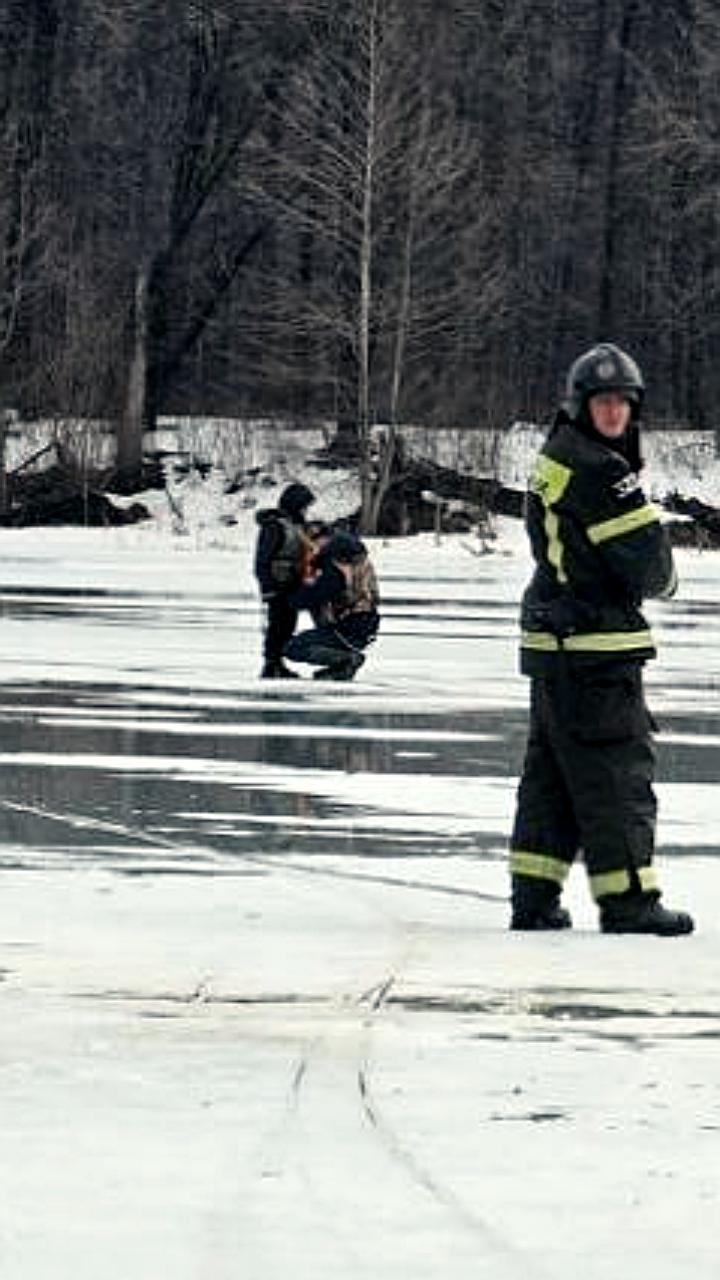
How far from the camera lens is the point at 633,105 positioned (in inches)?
2474

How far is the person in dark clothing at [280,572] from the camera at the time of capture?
66.8 feet

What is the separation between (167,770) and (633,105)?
50.7 m

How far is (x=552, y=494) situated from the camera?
29.3 feet

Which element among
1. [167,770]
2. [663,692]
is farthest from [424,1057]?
[663,692]

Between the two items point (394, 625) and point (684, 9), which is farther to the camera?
point (684, 9)

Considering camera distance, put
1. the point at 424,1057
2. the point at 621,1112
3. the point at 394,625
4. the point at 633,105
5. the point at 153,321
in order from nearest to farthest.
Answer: the point at 621,1112 → the point at 424,1057 → the point at 394,625 → the point at 153,321 → the point at 633,105

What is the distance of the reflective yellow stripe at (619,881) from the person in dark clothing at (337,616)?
11.3m

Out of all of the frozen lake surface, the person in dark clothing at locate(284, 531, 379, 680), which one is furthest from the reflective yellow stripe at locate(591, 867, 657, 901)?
the person in dark clothing at locate(284, 531, 379, 680)

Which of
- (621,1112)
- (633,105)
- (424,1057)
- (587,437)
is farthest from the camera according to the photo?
(633,105)

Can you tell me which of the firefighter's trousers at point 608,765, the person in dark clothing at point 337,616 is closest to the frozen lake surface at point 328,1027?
the firefighter's trousers at point 608,765

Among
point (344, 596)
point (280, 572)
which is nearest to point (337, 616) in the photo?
point (344, 596)

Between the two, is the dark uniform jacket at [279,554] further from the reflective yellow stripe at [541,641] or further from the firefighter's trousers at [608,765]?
the firefighter's trousers at [608,765]

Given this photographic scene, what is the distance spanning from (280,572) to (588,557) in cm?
1154

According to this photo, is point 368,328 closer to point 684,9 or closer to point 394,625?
point 684,9
